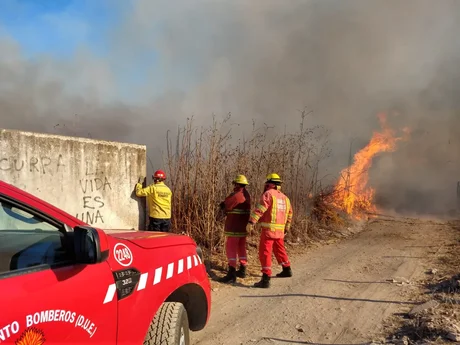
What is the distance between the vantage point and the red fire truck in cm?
157

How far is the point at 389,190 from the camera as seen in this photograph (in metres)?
17.6

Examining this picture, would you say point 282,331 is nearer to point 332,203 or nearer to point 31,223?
point 31,223

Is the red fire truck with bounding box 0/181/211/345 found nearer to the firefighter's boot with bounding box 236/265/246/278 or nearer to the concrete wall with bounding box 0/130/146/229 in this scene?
the concrete wall with bounding box 0/130/146/229

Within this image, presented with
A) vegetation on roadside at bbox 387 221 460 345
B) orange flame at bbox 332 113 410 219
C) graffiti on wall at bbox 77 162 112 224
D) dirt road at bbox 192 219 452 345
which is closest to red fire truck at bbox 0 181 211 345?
dirt road at bbox 192 219 452 345

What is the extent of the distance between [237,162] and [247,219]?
2.24 meters

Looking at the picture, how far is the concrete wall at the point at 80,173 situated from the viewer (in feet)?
16.1

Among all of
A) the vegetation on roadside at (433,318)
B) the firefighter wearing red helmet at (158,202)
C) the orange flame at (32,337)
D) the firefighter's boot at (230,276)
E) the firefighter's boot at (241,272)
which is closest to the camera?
the orange flame at (32,337)

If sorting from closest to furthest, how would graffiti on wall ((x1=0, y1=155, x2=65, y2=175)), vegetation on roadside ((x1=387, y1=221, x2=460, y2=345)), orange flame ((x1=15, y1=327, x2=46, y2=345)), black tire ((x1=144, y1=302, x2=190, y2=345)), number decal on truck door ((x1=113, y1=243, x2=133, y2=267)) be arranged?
orange flame ((x1=15, y1=327, x2=46, y2=345)) → number decal on truck door ((x1=113, y1=243, x2=133, y2=267)) → black tire ((x1=144, y1=302, x2=190, y2=345)) → vegetation on roadside ((x1=387, y1=221, x2=460, y2=345)) → graffiti on wall ((x1=0, y1=155, x2=65, y2=175))

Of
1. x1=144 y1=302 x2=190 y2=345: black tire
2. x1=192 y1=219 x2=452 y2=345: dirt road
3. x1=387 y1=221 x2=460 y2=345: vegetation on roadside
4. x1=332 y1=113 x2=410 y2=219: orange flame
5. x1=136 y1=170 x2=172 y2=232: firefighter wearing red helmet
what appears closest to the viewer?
x1=144 y1=302 x2=190 y2=345: black tire

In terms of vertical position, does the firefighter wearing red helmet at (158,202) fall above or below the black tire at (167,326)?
above

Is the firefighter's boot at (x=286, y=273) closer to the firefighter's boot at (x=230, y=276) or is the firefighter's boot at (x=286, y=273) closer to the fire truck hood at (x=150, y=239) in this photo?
the firefighter's boot at (x=230, y=276)

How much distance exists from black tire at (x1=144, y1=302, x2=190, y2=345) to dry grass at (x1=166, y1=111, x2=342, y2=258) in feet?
15.0

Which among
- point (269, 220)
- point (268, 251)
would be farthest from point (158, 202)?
point (268, 251)

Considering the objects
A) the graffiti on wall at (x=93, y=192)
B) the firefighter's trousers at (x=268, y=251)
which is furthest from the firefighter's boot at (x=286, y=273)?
the graffiti on wall at (x=93, y=192)
